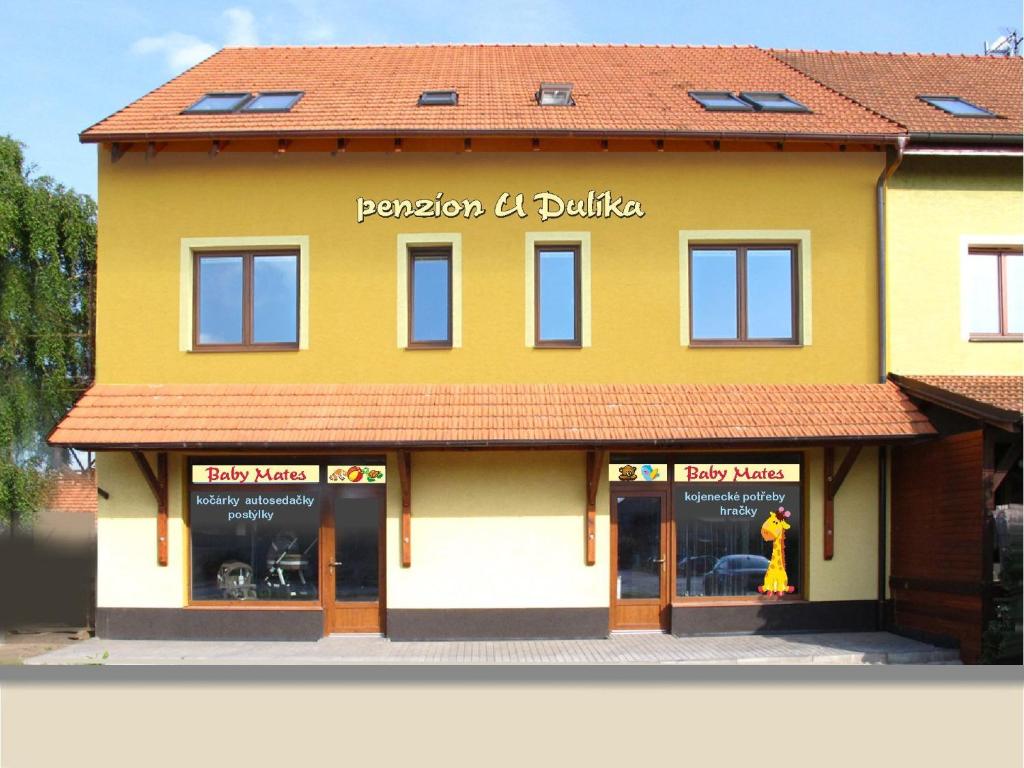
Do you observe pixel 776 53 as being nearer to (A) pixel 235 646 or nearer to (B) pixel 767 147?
(B) pixel 767 147

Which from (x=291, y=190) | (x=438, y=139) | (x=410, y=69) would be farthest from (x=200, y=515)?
(x=410, y=69)

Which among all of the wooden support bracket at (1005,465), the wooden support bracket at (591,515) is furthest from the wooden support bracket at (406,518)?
the wooden support bracket at (1005,465)

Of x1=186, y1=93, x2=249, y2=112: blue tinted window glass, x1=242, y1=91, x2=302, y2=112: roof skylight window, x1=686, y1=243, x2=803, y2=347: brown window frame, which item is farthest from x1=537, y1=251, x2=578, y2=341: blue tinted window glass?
x1=186, y1=93, x2=249, y2=112: blue tinted window glass

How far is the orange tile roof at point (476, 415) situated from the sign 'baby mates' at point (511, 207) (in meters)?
2.25

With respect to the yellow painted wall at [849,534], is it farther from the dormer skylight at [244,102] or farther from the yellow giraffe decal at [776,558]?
the dormer skylight at [244,102]

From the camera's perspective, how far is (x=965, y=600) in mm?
11664

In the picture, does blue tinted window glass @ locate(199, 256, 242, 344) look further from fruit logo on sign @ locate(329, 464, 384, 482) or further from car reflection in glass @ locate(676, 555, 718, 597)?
car reflection in glass @ locate(676, 555, 718, 597)

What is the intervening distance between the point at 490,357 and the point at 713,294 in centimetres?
310

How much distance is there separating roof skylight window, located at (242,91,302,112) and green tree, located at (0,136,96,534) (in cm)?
316

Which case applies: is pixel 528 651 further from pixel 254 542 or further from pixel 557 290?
pixel 557 290

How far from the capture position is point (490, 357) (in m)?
13.1

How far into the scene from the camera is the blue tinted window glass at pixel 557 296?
524 inches

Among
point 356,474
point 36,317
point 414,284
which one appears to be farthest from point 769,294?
point 36,317

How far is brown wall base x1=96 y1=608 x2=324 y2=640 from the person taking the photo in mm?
12812
